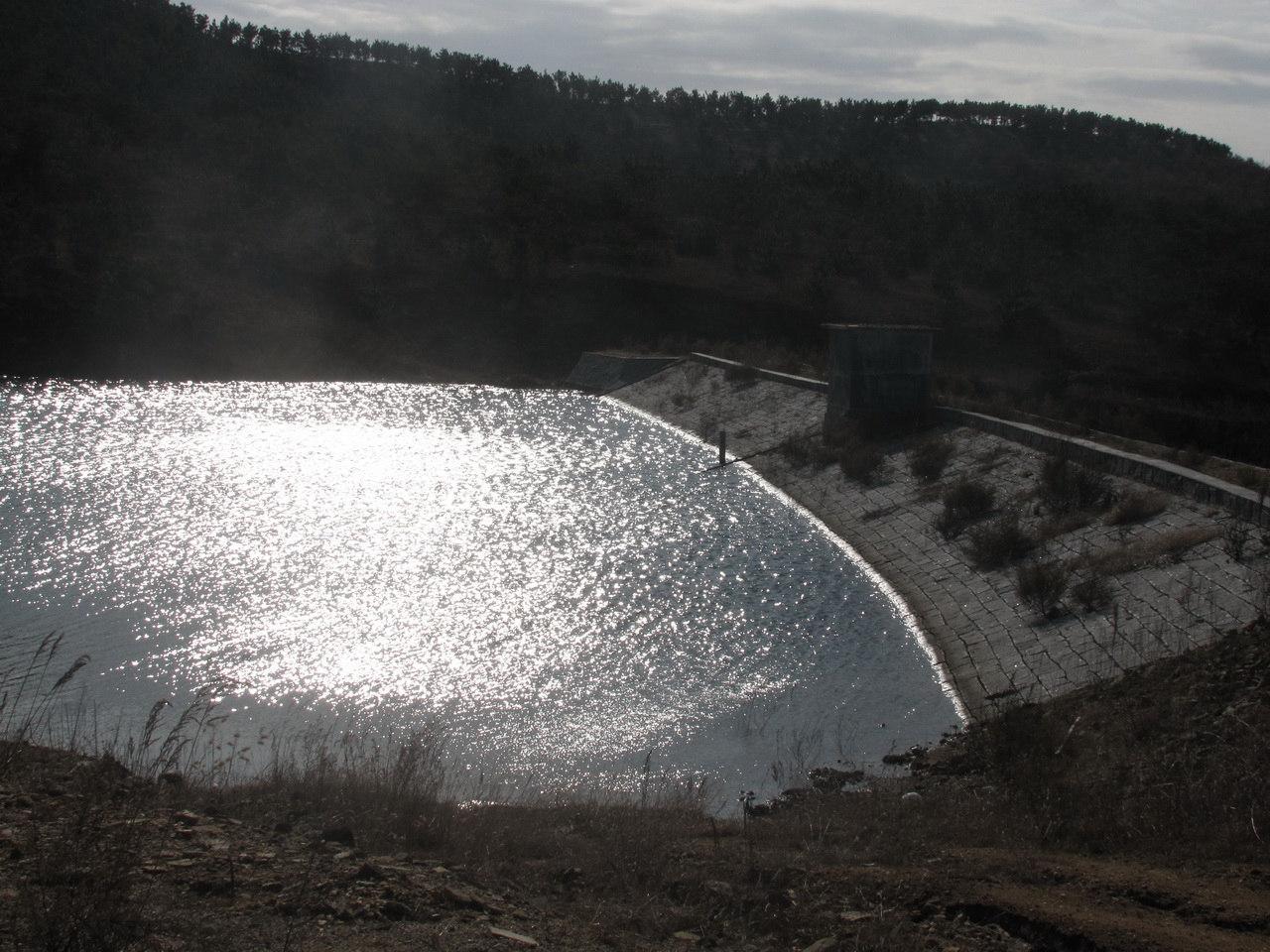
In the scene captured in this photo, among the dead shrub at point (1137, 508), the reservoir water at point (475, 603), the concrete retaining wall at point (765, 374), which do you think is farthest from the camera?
the concrete retaining wall at point (765, 374)

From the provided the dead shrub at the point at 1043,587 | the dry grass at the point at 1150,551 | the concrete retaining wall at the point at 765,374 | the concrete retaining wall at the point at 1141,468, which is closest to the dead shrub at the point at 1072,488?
the concrete retaining wall at the point at 1141,468

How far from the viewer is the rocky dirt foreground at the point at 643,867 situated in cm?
465

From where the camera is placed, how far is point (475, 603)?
14922 millimetres

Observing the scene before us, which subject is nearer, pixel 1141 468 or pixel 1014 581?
pixel 1014 581

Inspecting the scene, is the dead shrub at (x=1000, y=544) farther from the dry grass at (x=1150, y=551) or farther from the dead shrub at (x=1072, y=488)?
→ the dry grass at (x=1150, y=551)

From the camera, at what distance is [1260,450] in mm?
30594

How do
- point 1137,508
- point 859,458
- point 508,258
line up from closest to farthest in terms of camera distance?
1. point 1137,508
2. point 859,458
3. point 508,258

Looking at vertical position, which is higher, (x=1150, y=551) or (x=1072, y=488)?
(x=1072, y=488)

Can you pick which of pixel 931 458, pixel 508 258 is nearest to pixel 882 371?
pixel 931 458

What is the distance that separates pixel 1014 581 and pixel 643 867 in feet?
33.7

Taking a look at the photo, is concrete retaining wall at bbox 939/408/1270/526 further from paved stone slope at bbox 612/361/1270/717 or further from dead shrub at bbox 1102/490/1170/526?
dead shrub at bbox 1102/490/1170/526

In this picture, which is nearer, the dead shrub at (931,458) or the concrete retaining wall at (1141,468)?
the concrete retaining wall at (1141,468)

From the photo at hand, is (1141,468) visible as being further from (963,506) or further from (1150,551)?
(1150,551)

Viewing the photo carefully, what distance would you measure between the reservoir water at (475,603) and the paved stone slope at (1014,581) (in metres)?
0.66
